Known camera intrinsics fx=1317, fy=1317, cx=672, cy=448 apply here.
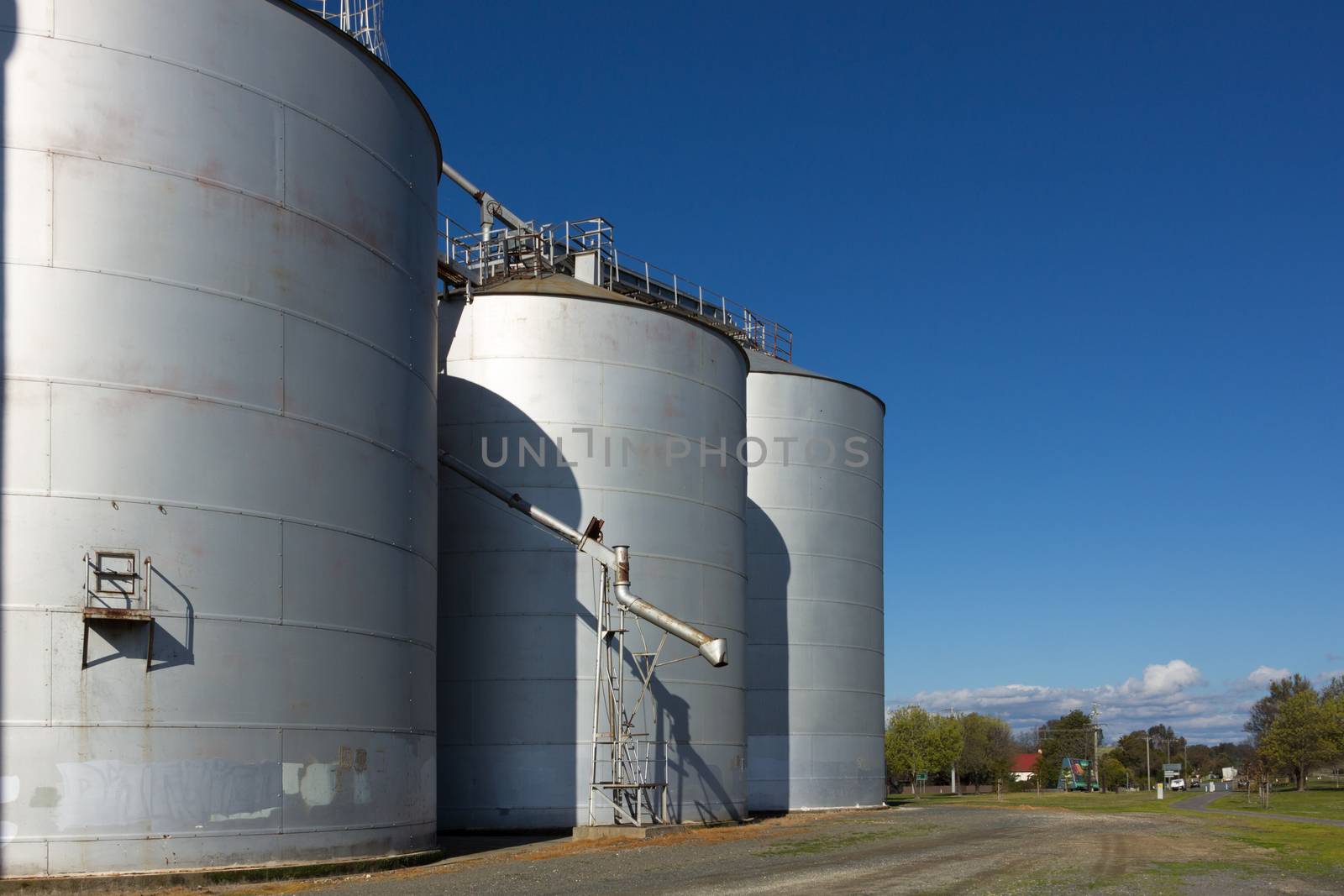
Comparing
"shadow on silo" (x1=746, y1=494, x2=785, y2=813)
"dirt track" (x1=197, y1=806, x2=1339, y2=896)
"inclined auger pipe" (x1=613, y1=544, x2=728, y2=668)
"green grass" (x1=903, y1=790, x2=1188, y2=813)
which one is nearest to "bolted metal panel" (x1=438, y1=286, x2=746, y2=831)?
"inclined auger pipe" (x1=613, y1=544, x2=728, y2=668)

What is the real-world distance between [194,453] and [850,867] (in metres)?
11.2

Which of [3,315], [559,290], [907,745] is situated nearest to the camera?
[3,315]

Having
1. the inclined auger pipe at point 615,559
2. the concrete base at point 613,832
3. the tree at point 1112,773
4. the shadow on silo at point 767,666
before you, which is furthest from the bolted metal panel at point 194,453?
the tree at point 1112,773

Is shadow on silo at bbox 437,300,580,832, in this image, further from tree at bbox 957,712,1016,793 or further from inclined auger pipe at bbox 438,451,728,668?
tree at bbox 957,712,1016,793

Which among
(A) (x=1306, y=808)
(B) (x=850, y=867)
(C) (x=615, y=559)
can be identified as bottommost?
(A) (x=1306, y=808)

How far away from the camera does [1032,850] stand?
23391 millimetres

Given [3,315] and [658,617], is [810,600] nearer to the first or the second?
[658,617]

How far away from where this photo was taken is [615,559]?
1033 inches

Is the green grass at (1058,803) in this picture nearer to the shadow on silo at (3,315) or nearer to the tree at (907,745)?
the tree at (907,745)

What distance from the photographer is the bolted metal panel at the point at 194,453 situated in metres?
15.5

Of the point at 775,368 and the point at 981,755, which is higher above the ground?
the point at 775,368

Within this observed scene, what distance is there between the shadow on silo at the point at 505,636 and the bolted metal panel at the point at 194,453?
262 inches

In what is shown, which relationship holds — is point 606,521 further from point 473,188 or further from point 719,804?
point 473,188

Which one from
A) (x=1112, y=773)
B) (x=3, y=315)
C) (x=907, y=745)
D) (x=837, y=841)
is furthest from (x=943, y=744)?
(x=3, y=315)
